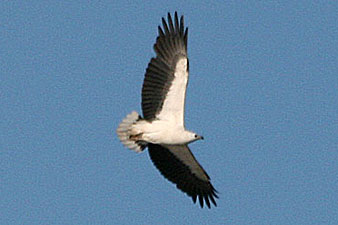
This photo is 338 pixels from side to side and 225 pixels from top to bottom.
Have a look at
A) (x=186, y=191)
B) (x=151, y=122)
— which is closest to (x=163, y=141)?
(x=151, y=122)

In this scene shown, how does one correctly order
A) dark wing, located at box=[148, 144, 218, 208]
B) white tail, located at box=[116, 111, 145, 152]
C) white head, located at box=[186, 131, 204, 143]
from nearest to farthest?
1. white head, located at box=[186, 131, 204, 143]
2. white tail, located at box=[116, 111, 145, 152]
3. dark wing, located at box=[148, 144, 218, 208]

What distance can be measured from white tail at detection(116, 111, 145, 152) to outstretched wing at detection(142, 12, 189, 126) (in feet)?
0.98

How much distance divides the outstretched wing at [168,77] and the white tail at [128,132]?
30 centimetres

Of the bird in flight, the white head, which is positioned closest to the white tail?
the bird in flight

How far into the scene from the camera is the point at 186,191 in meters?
15.5

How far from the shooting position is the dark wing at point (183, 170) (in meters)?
15.2

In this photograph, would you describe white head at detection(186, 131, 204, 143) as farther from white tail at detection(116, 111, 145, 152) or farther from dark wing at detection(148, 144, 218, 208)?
white tail at detection(116, 111, 145, 152)

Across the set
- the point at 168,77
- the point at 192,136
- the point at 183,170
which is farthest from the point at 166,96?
the point at 183,170

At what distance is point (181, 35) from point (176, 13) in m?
0.38

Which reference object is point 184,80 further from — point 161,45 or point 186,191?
point 186,191

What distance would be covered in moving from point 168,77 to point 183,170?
1868 millimetres

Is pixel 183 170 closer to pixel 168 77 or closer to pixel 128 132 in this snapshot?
pixel 128 132

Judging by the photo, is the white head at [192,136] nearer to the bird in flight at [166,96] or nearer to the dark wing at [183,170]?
the bird in flight at [166,96]

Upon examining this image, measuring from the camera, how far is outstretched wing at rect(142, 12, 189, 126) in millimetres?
14453
